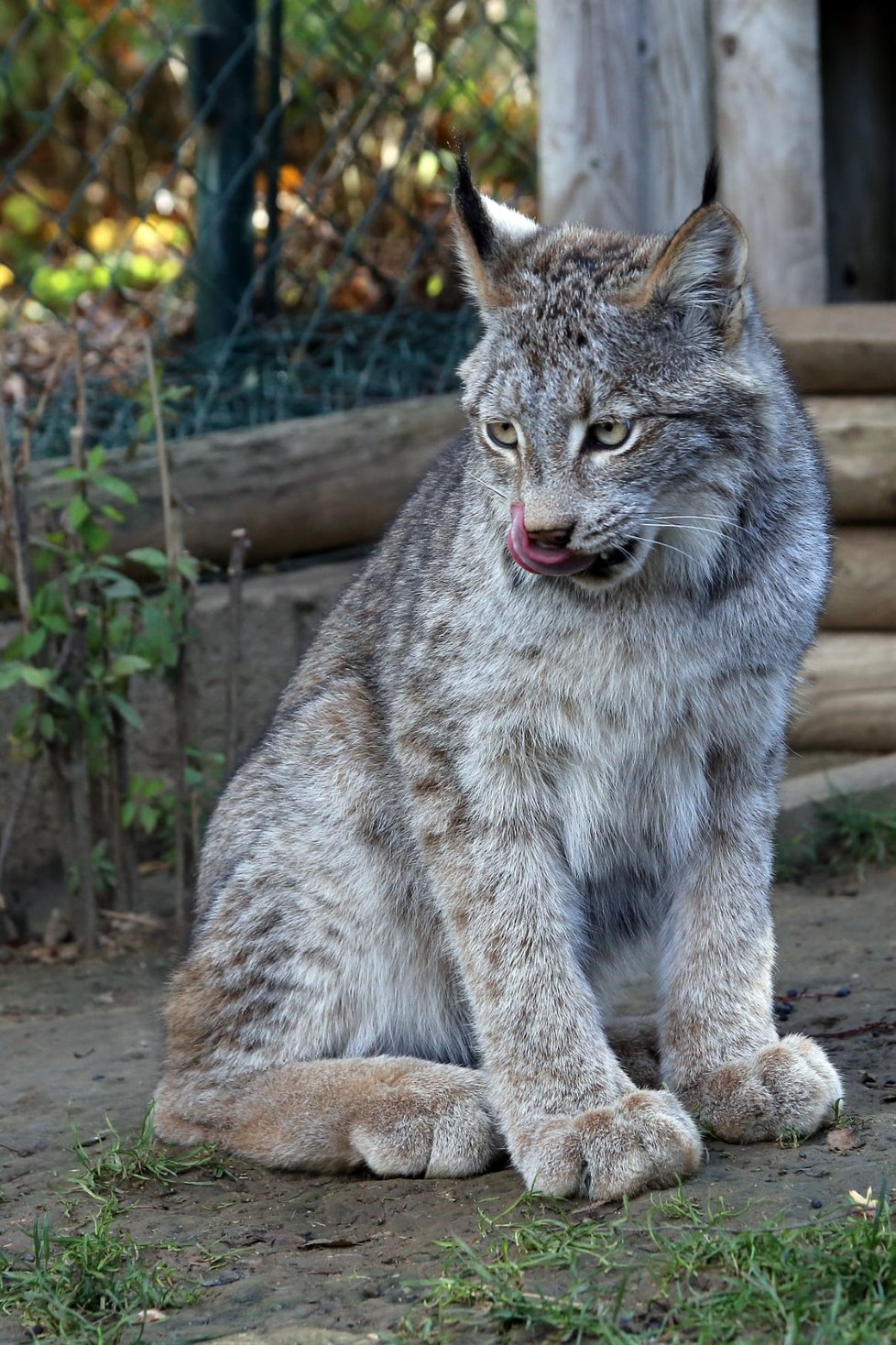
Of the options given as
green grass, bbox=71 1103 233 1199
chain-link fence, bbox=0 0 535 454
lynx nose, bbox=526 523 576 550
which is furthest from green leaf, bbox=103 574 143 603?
lynx nose, bbox=526 523 576 550

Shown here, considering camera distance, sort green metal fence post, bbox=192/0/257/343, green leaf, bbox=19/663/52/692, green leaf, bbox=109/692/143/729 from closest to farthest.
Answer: green leaf, bbox=19/663/52/692 < green leaf, bbox=109/692/143/729 < green metal fence post, bbox=192/0/257/343

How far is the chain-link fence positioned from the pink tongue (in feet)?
8.38

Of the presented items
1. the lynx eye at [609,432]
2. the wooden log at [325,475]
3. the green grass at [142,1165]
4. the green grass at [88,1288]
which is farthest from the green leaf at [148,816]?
the lynx eye at [609,432]

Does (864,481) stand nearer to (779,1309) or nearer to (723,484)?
(723,484)

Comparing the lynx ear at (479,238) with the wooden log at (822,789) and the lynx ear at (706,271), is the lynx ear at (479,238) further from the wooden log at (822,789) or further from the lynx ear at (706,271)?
the wooden log at (822,789)

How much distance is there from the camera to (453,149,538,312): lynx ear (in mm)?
3381

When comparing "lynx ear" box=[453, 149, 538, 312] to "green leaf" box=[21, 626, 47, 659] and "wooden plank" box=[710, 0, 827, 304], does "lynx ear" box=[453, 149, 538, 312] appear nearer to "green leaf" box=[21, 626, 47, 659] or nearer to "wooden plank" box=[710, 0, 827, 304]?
"green leaf" box=[21, 626, 47, 659]

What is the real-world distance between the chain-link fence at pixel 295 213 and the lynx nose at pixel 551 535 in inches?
102

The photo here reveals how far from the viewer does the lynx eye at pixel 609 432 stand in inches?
122

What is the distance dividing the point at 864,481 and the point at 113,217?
25.6 ft

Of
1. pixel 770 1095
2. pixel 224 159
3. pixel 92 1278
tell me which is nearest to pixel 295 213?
pixel 224 159

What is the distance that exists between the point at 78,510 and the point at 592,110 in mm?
2673

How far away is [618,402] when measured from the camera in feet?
10.2

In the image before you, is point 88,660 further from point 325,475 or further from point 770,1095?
point 770,1095
